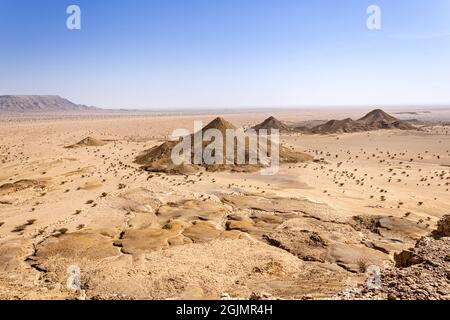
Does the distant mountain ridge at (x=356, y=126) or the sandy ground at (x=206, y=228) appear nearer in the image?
the sandy ground at (x=206, y=228)

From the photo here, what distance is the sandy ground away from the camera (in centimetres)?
1057

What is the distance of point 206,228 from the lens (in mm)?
15109

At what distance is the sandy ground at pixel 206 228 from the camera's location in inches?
416

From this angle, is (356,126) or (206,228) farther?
(356,126)

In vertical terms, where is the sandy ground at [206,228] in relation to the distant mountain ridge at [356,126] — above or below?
below

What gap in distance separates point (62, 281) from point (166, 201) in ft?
29.6

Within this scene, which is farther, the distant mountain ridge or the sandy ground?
the distant mountain ridge

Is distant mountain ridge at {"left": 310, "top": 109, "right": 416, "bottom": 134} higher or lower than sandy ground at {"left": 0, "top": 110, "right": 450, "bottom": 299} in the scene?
higher
